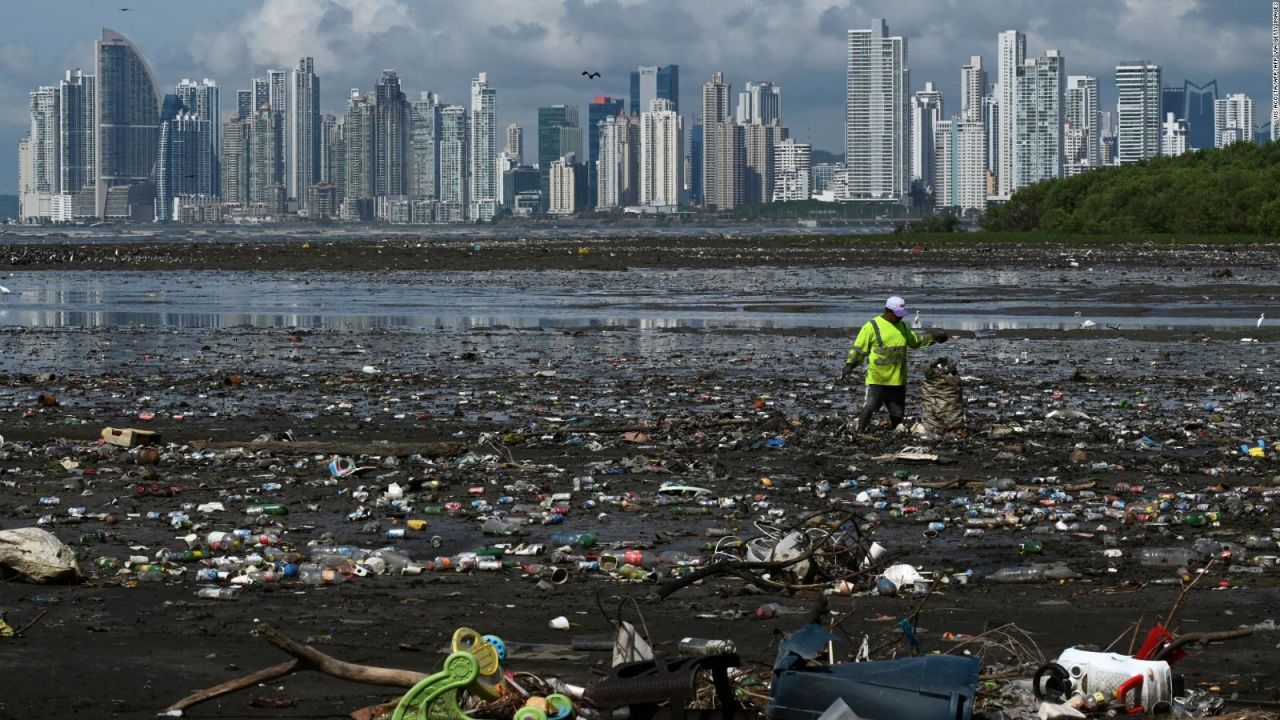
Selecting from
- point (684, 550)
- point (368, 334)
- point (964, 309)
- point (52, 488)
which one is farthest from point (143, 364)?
point (964, 309)

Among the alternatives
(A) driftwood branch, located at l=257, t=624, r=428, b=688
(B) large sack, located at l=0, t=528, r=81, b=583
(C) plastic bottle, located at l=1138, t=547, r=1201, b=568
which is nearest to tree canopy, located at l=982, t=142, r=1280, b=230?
(C) plastic bottle, located at l=1138, t=547, r=1201, b=568

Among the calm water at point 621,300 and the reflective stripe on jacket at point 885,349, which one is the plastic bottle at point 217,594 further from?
the calm water at point 621,300

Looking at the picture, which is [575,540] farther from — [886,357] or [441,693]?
[886,357]

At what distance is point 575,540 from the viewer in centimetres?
1145

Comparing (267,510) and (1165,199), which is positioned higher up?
(1165,199)

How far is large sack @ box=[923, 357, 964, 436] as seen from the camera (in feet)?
53.5

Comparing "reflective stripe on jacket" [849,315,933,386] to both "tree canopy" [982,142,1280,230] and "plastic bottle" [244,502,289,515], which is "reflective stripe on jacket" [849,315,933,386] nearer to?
"plastic bottle" [244,502,289,515]

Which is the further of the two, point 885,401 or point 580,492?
point 885,401

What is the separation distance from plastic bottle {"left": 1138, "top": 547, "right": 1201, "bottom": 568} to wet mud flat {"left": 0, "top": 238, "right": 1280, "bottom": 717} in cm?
11

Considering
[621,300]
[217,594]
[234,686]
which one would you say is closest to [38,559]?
[217,594]

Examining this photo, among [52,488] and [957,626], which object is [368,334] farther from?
[957,626]

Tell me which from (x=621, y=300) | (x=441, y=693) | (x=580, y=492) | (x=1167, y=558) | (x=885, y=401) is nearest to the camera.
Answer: (x=441, y=693)

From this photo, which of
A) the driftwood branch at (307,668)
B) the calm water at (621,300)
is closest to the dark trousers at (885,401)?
the driftwood branch at (307,668)

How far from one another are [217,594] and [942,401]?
863 cm
